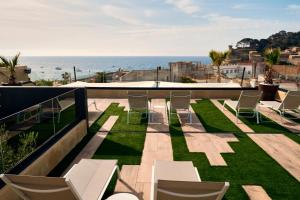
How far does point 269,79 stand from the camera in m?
10.9

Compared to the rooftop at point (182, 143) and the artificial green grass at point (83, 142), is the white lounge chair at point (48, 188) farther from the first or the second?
the artificial green grass at point (83, 142)

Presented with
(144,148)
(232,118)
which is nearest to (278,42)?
(232,118)

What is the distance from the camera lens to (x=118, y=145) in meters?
6.21

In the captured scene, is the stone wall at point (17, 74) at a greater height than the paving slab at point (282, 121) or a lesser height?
greater

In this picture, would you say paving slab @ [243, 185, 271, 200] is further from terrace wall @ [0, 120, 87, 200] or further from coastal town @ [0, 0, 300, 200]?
terrace wall @ [0, 120, 87, 200]

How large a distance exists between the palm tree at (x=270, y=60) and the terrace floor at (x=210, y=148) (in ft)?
7.86

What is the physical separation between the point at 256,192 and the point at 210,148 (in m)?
1.89

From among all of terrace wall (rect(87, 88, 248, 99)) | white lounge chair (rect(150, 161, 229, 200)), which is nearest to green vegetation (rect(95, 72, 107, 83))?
terrace wall (rect(87, 88, 248, 99))

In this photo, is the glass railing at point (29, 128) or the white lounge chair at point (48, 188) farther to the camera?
the glass railing at point (29, 128)

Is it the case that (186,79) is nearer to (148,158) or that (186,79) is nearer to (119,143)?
(119,143)

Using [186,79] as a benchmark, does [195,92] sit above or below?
above

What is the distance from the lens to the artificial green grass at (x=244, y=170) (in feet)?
14.0

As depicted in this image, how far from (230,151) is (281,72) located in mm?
9134

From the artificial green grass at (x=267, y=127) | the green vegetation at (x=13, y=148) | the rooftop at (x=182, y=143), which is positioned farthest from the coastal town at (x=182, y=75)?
the green vegetation at (x=13, y=148)
